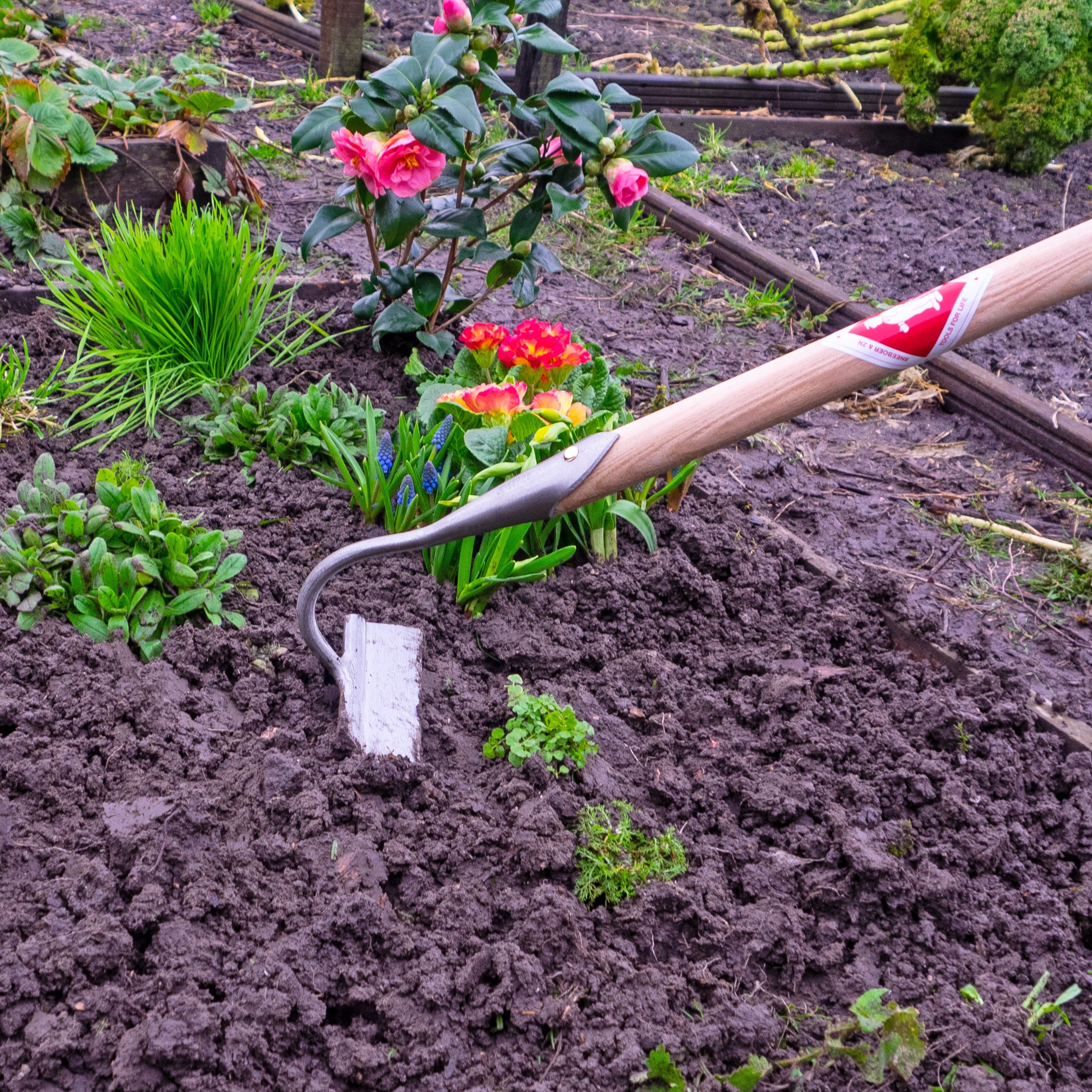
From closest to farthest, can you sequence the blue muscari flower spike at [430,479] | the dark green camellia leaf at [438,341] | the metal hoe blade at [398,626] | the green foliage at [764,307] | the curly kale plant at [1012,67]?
the metal hoe blade at [398,626] < the blue muscari flower spike at [430,479] < the dark green camellia leaf at [438,341] < the green foliage at [764,307] < the curly kale plant at [1012,67]

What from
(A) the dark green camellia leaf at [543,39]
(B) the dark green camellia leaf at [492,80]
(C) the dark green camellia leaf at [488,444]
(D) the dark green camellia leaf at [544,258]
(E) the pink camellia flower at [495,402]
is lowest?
(C) the dark green camellia leaf at [488,444]

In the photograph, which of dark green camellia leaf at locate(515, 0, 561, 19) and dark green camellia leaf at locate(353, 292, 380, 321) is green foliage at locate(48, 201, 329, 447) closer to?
dark green camellia leaf at locate(353, 292, 380, 321)

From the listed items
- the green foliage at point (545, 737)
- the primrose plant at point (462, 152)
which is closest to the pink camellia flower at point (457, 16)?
the primrose plant at point (462, 152)

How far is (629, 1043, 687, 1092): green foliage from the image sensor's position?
3.61 ft

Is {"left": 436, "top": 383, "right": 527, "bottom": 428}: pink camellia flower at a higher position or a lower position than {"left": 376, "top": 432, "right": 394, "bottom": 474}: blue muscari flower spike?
higher

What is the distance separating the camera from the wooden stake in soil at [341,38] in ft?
17.2

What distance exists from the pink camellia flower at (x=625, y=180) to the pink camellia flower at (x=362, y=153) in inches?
23.1

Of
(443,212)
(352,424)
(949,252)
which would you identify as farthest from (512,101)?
(949,252)

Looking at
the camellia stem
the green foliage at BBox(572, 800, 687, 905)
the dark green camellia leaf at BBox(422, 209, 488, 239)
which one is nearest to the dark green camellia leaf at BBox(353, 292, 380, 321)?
the dark green camellia leaf at BBox(422, 209, 488, 239)

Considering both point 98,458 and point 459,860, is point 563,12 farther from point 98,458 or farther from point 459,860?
point 459,860

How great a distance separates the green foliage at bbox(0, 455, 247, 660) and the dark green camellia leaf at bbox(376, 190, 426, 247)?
93 cm

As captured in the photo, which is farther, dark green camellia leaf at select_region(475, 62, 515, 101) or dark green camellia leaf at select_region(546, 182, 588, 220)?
dark green camellia leaf at select_region(546, 182, 588, 220)

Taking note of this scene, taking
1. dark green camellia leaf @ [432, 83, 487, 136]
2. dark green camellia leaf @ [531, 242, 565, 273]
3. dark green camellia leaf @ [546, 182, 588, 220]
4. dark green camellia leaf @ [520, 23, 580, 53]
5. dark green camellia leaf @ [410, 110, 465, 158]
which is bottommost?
dark green camellia leaf @ [531, 242, 565, 273]

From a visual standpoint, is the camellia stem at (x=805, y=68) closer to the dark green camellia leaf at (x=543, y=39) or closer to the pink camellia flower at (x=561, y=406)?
the dark green camellia leaf at (x=543, y=39)
